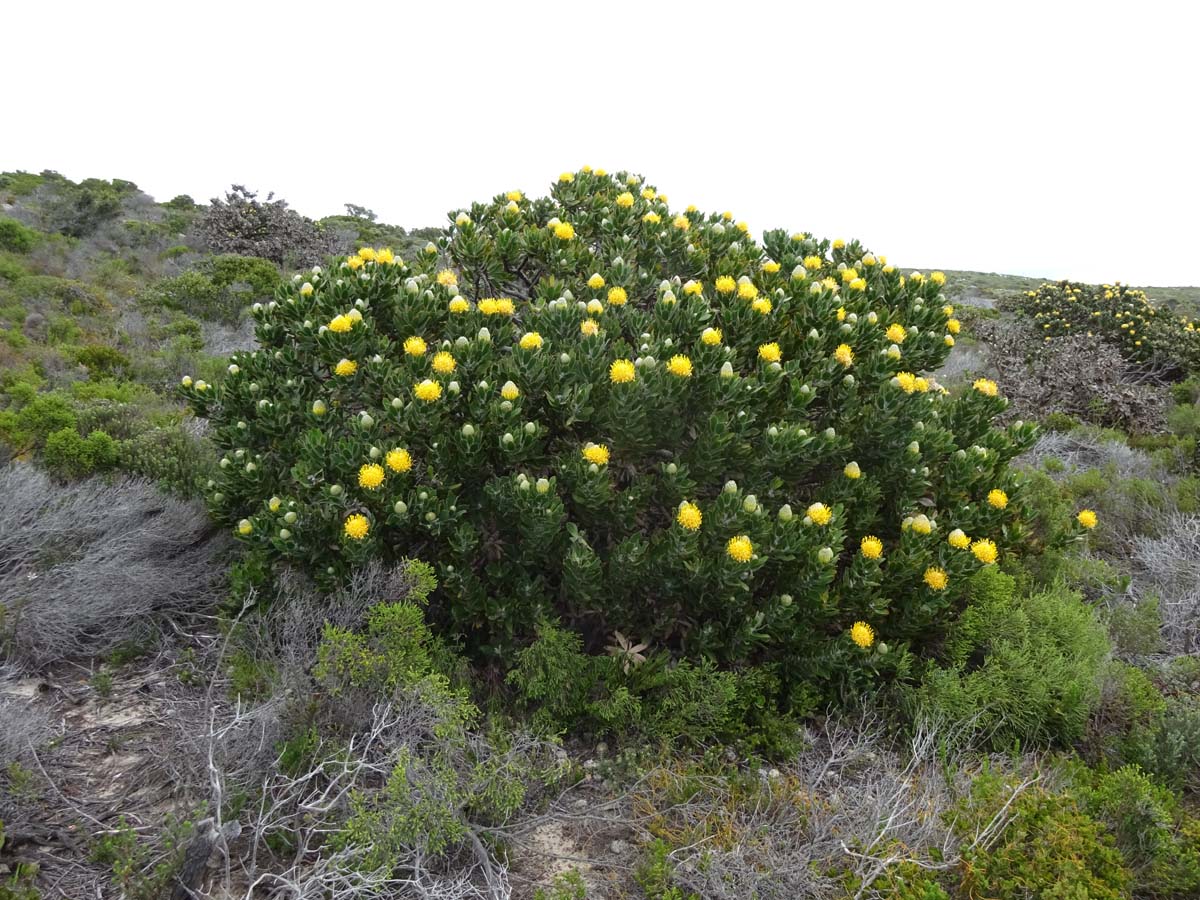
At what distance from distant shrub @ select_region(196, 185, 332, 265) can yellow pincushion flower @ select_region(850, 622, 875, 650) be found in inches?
586

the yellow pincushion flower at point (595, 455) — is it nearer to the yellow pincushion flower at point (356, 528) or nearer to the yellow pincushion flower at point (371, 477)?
the yellow pincushion flower at point (371, 477)

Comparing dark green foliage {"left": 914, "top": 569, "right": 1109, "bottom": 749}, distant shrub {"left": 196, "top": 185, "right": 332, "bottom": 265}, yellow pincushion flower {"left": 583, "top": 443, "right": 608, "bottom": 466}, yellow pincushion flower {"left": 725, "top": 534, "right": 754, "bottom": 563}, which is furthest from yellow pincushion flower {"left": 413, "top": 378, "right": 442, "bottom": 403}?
distant shrub {"left": 196, "top": 185, "right": 332, "bottom": 265}

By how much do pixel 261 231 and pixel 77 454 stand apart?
42.8 ft

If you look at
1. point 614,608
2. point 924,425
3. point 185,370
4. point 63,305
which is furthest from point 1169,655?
point 63,305

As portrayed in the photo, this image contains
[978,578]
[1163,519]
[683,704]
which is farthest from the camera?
[1163,519]

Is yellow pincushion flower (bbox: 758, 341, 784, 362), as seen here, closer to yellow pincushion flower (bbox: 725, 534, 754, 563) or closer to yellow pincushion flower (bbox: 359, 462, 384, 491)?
yellow pincushion flower (bbox: 725, 534, 754, 563)

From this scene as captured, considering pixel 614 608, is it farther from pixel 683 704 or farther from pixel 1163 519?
pixel 1163 519

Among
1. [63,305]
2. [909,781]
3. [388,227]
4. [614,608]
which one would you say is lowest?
[909,781]

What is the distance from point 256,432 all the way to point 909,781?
354 centimetres

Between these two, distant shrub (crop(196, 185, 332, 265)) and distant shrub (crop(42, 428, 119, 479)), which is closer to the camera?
distant shrub (crop(42, 428, 119, 479))

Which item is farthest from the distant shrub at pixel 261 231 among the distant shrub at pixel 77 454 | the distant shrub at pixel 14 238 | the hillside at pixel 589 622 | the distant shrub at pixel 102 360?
the hillside at pixel 589 622

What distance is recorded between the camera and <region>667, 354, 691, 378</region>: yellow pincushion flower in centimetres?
305

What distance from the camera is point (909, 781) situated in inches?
101

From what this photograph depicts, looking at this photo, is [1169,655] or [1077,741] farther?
[1169,655]
